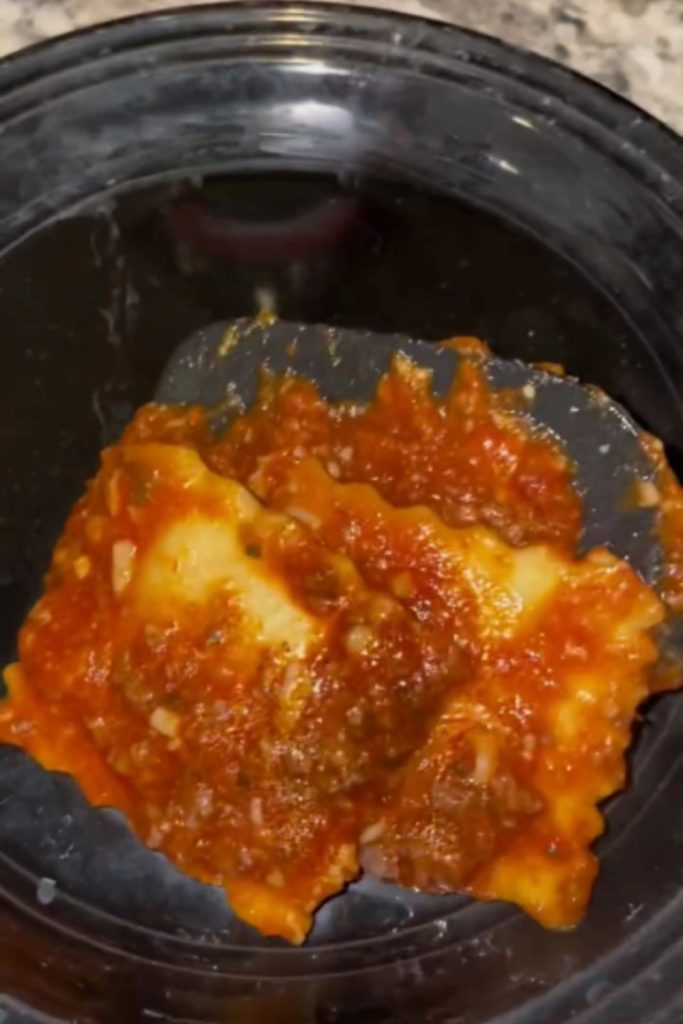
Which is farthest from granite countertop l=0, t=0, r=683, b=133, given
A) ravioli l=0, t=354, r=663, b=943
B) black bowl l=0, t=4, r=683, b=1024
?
ravioli l=0, t=354, r=663, b=943

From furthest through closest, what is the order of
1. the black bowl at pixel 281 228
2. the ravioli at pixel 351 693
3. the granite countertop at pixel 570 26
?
the granite countertop at pixel 570 26 → the black bowl at pixel 281 228 → the ravioli at pixel 351 693

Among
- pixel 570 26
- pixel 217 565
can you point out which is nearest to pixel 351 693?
pixel 217 565

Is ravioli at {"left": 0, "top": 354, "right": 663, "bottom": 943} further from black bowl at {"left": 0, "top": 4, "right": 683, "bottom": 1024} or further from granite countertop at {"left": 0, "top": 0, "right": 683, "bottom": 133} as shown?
granite countertop at {"left": 0, "top": 0, "right": 683, "bottom": 133}

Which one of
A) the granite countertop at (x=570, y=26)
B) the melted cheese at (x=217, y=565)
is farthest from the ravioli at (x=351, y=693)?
the granite countertop at (x=570, y=26)

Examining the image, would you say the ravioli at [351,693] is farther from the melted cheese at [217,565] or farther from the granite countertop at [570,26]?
the granite countertop at [570,26]

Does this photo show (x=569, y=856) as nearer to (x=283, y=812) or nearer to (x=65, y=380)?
(x=283, y=812)

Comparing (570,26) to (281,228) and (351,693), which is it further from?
(351,693)

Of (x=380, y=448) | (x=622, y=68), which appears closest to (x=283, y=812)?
(x=380, y=448)
